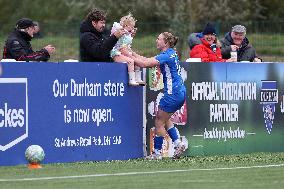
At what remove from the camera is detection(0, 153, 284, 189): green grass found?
13.7 meters

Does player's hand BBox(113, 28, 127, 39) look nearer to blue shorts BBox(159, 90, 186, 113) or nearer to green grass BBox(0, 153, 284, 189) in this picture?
blue shorts BBox(159, 90, 186, 113)

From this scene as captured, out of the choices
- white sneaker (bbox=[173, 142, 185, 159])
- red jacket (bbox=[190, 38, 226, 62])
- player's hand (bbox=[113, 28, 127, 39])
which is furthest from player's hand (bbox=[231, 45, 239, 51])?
player's hand (bbox=[113, 28, 127, 39])

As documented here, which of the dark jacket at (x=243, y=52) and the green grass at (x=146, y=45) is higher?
the green grass at (x=146, y=45)

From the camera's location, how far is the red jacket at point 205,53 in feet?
64.4

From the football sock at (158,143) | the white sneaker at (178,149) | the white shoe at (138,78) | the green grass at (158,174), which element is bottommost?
the green grass at (158,174)

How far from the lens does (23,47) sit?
57.9ft

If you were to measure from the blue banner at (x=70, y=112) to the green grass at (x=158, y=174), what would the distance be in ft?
1.50

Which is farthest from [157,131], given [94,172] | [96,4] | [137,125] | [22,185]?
[96,4]

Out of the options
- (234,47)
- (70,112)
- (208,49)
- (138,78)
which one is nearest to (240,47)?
(234,47)

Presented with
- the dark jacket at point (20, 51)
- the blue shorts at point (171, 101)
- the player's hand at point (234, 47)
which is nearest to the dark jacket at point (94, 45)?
the dark jacket at point (20, 51)

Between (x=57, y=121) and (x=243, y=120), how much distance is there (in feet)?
13.0

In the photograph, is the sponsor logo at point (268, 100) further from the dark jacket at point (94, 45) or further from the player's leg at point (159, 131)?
the dark jacket at point (94, 45)

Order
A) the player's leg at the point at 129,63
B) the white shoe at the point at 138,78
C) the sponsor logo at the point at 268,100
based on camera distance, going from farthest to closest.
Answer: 1. the sponsor logo at the point at 268,100
2. the white shoe at the point at 138,78
3. the player's leg at the point at 129,63

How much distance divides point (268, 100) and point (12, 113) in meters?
5.38
